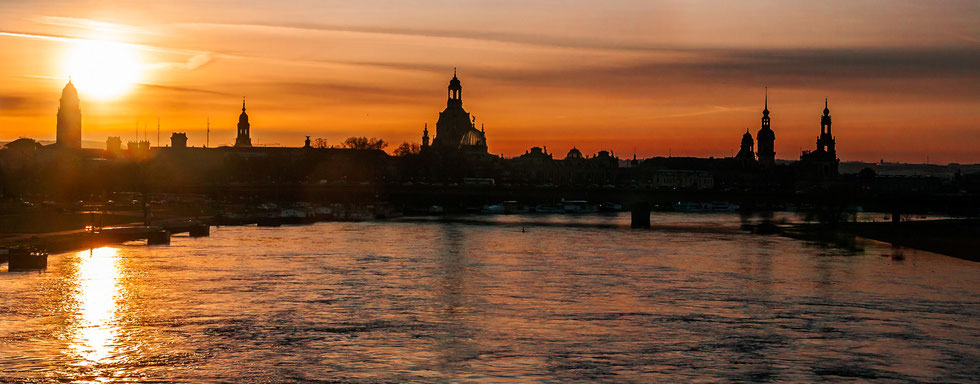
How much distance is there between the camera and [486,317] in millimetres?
43156

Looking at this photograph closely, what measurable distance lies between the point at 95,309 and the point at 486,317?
618 inches

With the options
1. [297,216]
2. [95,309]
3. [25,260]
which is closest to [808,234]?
[297,216]

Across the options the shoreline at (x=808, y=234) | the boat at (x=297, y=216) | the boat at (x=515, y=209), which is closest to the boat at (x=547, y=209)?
the boat at (x=515, y=209)

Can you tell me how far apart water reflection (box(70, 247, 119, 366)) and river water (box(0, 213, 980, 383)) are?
0.13 metres

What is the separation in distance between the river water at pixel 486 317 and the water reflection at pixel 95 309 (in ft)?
0.43

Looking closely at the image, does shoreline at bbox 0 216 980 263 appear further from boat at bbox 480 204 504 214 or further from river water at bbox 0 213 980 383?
boat at bbox 480 204 504 214

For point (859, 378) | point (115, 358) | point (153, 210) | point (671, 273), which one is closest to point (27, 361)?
point (115, 358)

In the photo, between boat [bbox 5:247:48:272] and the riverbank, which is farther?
the riverbank

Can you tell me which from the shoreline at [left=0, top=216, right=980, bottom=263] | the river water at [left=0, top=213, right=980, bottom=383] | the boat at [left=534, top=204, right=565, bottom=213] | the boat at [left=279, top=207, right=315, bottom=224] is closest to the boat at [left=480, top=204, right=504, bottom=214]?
the boat at [left=534, top=204, right=565, bottom=213]

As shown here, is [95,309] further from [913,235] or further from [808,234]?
[913,235]

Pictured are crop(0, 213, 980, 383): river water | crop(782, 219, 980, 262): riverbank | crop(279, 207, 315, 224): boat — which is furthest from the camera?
crop(279, 207, 315, 224): boat

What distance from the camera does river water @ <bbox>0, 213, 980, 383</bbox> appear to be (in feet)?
109

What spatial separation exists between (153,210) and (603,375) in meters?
112

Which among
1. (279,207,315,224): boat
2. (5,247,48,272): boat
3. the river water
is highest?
(279,207,315,224): boat
